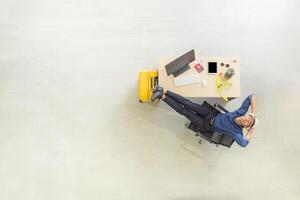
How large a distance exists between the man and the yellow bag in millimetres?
166

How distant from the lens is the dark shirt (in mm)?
3953

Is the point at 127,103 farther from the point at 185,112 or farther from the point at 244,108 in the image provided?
the point at 244,108

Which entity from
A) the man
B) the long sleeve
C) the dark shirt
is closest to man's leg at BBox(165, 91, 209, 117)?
the man

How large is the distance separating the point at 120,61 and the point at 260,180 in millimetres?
2154

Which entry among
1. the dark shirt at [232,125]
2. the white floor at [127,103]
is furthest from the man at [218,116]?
the white floor at [127,103]

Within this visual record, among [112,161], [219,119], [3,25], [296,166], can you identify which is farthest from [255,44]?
[3,25]

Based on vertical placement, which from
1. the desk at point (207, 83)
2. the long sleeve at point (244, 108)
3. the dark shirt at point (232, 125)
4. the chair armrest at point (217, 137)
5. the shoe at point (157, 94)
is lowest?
the chair armrest at point (217, 137)

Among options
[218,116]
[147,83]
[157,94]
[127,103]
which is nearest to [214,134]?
[218,116]

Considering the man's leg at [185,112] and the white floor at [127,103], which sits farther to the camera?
the white floor at [127,103]

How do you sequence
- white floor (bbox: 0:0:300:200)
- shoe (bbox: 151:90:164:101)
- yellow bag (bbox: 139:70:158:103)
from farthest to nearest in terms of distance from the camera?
white floor (bbox: 0:0:300:200) < yellow bag (bbox: 139:70:158:103) < shoe (bbox: 151:90:164:101)

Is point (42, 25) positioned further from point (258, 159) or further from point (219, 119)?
point (258, 159)

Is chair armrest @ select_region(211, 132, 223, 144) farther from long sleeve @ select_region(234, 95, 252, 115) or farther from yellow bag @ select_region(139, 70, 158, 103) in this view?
yellow bag @ select_region(139, 70, 158, 103)

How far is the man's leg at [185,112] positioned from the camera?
4.16 meters

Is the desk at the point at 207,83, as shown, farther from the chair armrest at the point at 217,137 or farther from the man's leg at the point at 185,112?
the chair armrest at the point at 217,137
